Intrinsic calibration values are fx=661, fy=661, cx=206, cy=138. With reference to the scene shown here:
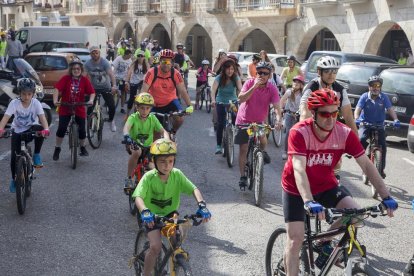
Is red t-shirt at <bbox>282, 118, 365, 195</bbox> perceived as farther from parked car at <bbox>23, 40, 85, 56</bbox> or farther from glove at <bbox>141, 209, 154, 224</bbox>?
parked car at <bbox>23, 40, 85, 56</bbox>

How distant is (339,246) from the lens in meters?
4.37

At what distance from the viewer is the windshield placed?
13828 millimetres

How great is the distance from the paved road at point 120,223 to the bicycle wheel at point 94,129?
0.74 meters

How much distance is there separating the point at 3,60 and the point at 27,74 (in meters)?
8.42

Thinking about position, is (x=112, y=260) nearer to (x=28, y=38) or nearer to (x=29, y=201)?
(x=29, y=201)

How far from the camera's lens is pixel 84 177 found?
9.75m

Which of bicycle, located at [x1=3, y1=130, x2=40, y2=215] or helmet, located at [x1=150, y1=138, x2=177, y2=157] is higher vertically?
helmet, located at [x1=150, y1=138, x2=177, y2=157]

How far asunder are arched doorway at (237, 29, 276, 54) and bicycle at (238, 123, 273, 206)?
102ft

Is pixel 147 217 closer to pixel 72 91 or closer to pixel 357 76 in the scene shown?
pixel 72 91

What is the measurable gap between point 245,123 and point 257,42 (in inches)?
1241

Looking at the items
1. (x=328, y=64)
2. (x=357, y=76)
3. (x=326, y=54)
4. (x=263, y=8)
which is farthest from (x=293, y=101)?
(x=263, y=8)

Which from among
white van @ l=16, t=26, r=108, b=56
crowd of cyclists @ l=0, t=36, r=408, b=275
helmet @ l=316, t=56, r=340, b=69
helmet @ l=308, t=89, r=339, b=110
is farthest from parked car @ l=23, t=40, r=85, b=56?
helmet @ l=308, t=89, r=339, b=110

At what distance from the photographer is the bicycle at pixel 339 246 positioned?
13.3 feet

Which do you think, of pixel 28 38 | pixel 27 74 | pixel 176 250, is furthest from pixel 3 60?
pixel 176 250
